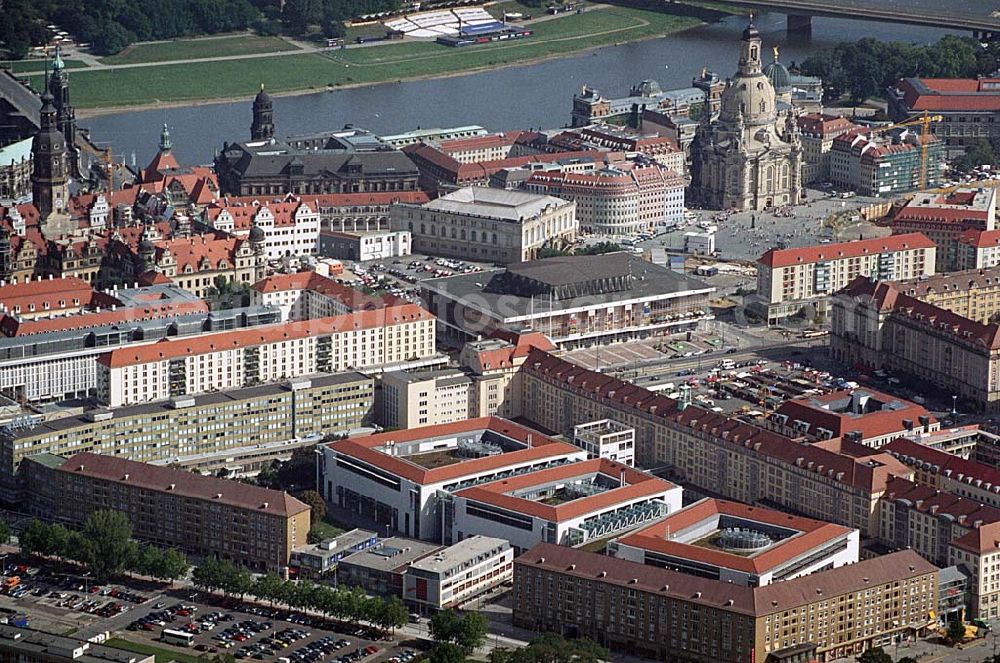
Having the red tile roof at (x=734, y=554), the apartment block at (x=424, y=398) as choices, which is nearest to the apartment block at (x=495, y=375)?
the apartment block at (x=424, y=398)

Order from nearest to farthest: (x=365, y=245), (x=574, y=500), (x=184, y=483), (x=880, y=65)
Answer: (x=574, y=500) → (x=184, y=483) → (x=365, y=245) → (x=880, y=65)

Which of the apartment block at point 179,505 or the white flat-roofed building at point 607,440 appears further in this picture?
the white flat-roofed building at point 607,440

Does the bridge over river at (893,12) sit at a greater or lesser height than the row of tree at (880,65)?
greater

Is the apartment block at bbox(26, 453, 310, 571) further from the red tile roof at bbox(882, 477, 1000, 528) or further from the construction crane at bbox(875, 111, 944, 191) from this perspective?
the construction crane at bbox(875, 111, 944, 191)

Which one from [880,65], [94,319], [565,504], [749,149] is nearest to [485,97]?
[880,65]

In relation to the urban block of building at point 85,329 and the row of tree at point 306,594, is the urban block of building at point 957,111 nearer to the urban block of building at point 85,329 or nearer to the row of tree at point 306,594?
the urban block of building at point 85,329

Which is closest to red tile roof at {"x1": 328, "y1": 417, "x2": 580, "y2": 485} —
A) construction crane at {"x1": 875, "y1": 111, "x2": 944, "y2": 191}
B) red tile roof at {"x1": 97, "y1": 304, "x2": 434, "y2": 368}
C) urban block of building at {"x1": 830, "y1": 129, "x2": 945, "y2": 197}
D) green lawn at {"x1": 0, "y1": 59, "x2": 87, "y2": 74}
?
red tile roof at {"x1": 97, "y1": 304, "x2": 434, "y2": 368}

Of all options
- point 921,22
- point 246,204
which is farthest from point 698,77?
point 246,204

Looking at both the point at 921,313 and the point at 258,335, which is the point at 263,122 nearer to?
the point at 258,335
